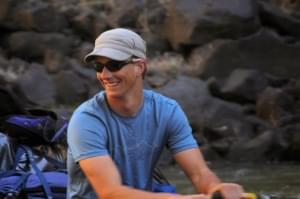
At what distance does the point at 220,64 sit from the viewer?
20625mm

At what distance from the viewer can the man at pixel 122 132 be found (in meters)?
3.82

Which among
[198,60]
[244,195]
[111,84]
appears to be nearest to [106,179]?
[111,84]

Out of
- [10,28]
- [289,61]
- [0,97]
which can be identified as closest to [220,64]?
[289,61]

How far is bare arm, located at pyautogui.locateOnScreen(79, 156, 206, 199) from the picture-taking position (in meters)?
3.71

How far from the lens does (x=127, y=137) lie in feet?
12.9

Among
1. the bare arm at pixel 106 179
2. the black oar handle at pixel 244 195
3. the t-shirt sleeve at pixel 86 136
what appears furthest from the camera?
the t-shirt sleeve at pixel 86 136

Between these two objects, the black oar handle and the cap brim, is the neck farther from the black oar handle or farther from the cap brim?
the black oar handle

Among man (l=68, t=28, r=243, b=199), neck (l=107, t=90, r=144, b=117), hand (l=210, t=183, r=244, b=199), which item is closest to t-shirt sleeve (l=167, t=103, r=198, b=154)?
man (l=68, t=28, r=243, b=199)

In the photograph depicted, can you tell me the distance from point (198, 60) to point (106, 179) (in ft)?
57.5

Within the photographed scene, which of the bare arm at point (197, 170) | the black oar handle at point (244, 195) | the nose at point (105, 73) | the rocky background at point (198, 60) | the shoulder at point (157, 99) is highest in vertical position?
the nose at point (105, 73)

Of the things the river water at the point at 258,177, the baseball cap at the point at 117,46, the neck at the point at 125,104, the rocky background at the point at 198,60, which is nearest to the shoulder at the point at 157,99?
the neck at the point at 125,104

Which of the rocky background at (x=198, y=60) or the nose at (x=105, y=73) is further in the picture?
the rocky background at (x=198, y=60)

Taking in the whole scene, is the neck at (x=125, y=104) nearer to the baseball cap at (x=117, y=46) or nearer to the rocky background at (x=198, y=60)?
the baseball cap at (x=117, y=46)

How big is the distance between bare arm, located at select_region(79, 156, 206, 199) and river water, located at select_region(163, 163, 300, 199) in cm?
741
